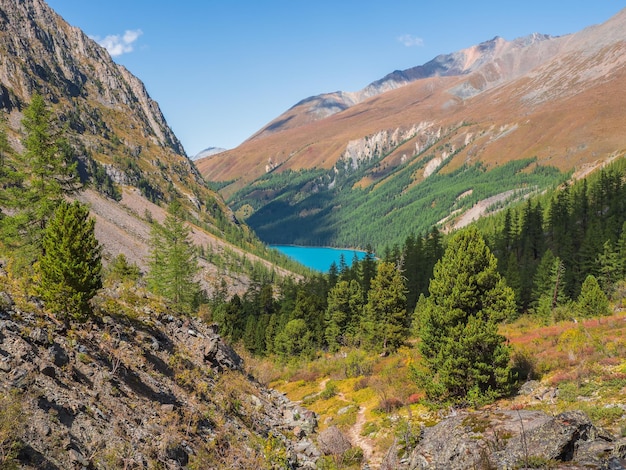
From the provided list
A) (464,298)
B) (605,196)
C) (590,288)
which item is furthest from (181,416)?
(605,196)

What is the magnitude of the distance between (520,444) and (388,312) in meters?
33.5

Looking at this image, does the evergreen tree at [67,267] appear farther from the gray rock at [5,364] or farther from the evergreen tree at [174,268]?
the evergreen tree at [174,268]

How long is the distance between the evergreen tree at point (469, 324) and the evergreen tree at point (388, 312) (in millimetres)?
21467

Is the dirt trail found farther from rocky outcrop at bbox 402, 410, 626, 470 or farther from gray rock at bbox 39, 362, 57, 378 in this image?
gray rock at bbox 39, 362, 57, 378

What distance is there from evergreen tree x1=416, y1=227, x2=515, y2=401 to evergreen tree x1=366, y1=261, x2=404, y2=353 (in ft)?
70.4

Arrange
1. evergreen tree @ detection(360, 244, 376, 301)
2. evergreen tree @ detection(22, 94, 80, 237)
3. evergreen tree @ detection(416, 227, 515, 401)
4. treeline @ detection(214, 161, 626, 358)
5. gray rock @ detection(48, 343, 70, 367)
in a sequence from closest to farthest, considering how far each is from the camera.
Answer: gray rock @ detection(48, 343, 70, 367) < evergreen tree @ detection(416, 227, 515, 401) < evergreen tree @ detection(22, 94, 80, 237) < treeline @ detection(214, 161, 626, 358) < evergreen tree @ detection(360, 244, 376, 301)

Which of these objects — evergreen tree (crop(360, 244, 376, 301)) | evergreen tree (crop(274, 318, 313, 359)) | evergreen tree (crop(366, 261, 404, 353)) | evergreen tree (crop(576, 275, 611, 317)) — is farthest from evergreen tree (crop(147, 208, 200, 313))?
evergreen tree (crop(576, 275, 611, 317))

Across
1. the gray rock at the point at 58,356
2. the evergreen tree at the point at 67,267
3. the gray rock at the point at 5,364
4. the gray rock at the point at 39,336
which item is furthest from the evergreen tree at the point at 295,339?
the gray rock at the point at 5,364

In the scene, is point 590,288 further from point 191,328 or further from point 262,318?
point 262,318

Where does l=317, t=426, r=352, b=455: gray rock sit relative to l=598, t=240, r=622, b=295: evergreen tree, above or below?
above

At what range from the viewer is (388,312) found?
4641 centimetres

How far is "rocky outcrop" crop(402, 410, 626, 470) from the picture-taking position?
12.0 meters

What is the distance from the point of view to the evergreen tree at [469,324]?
70.8 ft

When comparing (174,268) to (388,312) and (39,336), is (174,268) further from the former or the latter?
(39,336)
